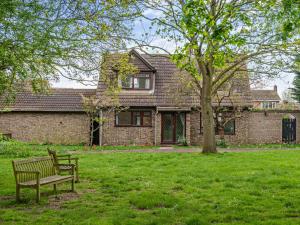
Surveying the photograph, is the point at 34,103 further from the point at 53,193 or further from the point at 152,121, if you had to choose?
the point at 53,193

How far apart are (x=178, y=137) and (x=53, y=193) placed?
62.5ft

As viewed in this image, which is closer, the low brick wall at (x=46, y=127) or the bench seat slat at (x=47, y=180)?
the bench seat slat at (x=47, y=180)

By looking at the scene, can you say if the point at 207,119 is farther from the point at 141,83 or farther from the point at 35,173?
the point at 35,173

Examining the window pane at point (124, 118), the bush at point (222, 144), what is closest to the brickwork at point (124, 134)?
the window pane at point (124, 118)

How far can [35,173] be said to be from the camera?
899 centimetres

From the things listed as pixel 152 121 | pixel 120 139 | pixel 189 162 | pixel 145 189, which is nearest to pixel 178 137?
pixel 152 121

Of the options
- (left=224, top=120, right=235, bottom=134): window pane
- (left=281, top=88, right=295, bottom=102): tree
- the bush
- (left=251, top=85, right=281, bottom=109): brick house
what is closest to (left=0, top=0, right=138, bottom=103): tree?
the bush

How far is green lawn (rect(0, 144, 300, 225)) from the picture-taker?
24.3 feet

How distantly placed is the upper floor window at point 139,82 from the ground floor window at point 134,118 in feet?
6.44

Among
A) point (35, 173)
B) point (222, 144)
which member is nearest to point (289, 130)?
point (222, 144)

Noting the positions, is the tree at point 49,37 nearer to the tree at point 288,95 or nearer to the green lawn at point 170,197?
the green lawn at point 170,197

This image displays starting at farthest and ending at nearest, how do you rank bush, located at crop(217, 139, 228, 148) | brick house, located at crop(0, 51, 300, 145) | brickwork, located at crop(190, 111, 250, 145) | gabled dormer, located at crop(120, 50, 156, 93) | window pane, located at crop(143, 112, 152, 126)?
gabled dormer, located at crop(120, 50, 156, 93) < brickwork, located at crop(190, 111, 250, 145) < window pane, located at crop(143, 112, 152, 126) < brick house, located at crop(0, 51, 300, 145) < bush, located at crop(217, 139, 228, 148)

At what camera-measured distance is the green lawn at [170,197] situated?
7422 millimetres

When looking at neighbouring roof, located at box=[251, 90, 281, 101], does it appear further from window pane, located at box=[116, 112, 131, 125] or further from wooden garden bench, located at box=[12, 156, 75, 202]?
wooden garden bench, located at box=[12, 156, 75, 202]
